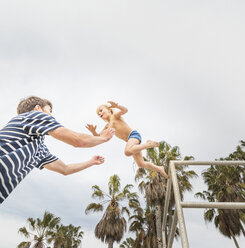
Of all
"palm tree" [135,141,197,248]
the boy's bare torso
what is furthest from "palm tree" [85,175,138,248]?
the boy's bare torso

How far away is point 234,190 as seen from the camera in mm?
15984

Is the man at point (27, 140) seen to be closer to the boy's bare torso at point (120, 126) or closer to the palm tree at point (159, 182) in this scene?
the boy's bare torso at point (120, 126)

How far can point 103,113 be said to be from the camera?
4.46m

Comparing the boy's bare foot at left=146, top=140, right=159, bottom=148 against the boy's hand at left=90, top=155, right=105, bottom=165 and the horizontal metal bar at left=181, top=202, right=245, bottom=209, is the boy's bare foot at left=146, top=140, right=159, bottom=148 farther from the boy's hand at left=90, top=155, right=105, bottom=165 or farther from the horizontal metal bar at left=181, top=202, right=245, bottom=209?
the horizontal metal bar at left=181, top=202, right=245, bottom=209

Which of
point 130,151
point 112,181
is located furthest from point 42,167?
point 112,181

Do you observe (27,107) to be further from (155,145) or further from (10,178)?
(155,145)

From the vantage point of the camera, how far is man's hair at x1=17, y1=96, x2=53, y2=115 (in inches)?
71.7

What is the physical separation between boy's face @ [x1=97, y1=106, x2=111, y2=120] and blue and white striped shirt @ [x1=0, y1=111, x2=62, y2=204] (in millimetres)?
2817

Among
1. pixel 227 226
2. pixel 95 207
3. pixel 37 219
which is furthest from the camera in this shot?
pixel 37 219

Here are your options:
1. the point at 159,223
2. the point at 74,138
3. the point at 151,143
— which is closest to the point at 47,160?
the point at 74,138

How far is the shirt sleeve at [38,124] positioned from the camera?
1466mm

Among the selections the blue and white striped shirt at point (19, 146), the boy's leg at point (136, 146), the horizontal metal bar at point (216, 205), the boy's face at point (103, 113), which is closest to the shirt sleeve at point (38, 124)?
the blue and white striped shirt at point (19, 146)

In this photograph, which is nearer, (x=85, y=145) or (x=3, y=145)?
(x=3, y=145)

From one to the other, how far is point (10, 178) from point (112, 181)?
20.6 metres
